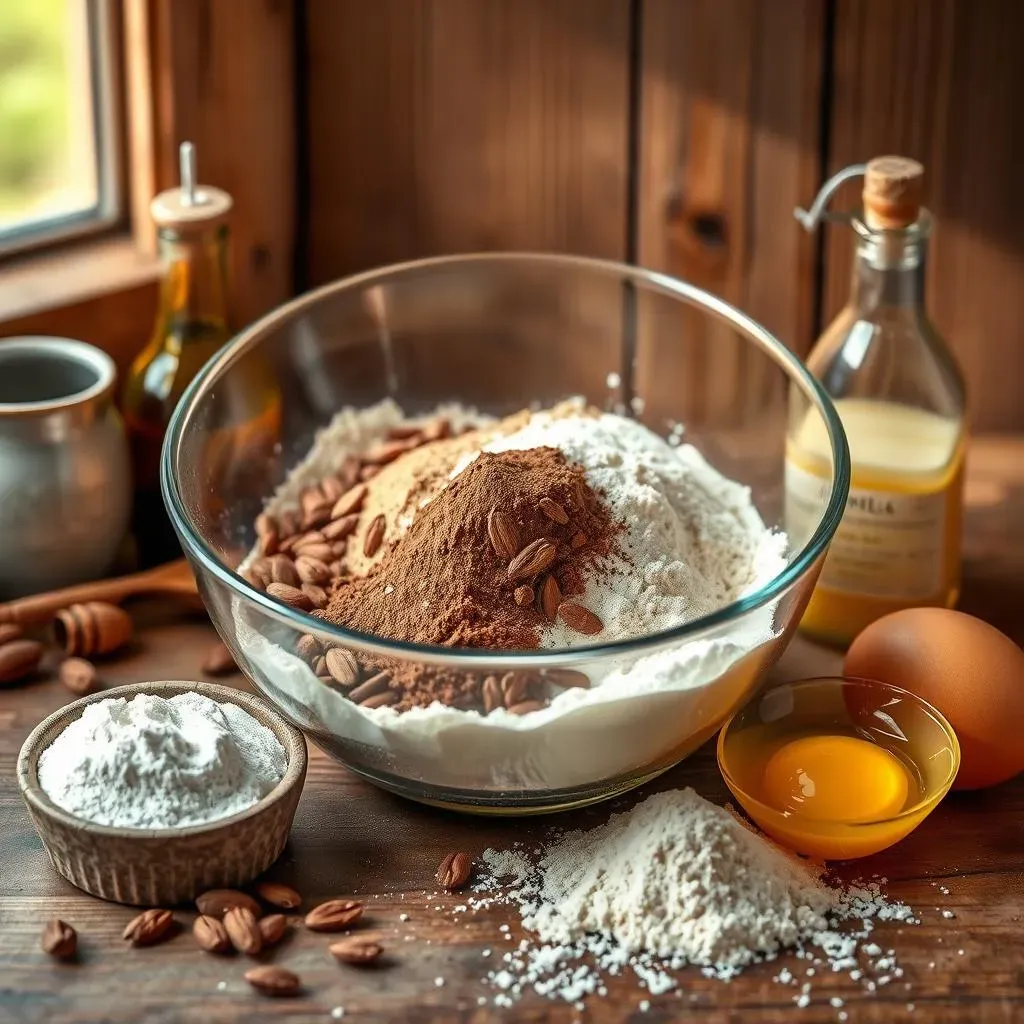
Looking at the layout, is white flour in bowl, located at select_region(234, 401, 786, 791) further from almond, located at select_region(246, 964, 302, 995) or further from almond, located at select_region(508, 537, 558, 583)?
almond, located at select_region(246, 964, 302, 995)

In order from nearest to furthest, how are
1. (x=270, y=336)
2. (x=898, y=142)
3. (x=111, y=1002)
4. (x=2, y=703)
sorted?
(x=111, y=1002) < (x=2, y=703) < (x=270, y=336) < (x=898, y=142)

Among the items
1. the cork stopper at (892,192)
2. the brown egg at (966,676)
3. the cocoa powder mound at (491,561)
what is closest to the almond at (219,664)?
the cocoa powder mound at (491,561)

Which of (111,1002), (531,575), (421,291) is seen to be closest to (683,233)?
(421,291)

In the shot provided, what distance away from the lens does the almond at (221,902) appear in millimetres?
991

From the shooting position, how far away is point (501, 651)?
1.01 meters

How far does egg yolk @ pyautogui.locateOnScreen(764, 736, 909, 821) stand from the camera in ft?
3.51

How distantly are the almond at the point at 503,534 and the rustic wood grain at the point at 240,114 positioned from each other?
44cm

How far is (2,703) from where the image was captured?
1225mm

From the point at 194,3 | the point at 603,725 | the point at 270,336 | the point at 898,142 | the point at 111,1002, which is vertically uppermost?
the point at 194,3

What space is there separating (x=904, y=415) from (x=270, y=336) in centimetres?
52

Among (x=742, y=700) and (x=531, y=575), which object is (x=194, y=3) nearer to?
(x=531, y=575)

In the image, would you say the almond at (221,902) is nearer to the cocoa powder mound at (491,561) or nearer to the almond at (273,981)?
the almond at (273,981)

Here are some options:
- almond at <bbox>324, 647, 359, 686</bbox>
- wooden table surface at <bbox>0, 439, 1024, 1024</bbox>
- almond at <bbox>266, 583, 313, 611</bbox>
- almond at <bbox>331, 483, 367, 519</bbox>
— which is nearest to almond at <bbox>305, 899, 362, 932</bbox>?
wooden table surface at <bbox>0, 439, 1024, 1024</bbox>

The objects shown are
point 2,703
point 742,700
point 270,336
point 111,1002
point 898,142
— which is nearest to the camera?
point 111,1002
